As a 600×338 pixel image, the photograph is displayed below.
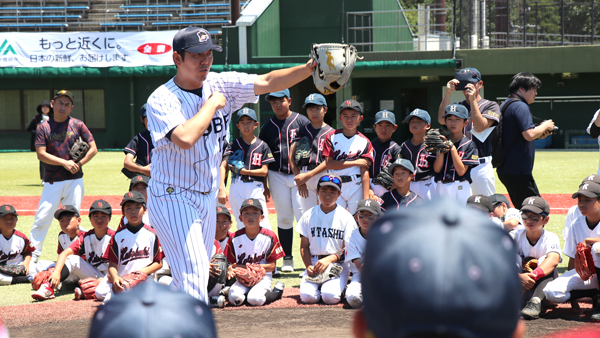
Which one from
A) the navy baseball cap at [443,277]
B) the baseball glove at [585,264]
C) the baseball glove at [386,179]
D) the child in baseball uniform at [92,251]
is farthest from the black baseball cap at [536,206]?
the navy baseball cap at [443,277]

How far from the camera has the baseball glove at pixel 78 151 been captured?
627cm

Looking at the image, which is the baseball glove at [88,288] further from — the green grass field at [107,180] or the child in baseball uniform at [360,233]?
the child in baseball uniform at [360,233]

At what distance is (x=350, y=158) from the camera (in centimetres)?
574

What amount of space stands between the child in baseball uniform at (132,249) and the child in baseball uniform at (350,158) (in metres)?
1.81

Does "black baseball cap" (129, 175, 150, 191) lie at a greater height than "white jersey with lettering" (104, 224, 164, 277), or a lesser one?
greater

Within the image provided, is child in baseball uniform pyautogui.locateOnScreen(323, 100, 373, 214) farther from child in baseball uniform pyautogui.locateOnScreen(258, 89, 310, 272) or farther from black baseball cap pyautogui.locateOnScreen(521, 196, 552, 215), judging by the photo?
black baseball cap pyautogui.locateOnScreen(521, 196, 552, 215)

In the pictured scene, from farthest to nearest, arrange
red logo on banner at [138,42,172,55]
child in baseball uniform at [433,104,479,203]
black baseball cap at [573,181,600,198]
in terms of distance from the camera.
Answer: red logo on banner at [138,42,172,55]
child in baseball uniform at [433,104,479,203]
black baseball cap at [573,181,600,198]

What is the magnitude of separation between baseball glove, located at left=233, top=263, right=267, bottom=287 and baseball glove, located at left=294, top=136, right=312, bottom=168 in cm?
124

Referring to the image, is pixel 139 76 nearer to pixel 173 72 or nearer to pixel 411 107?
pixel 173 72

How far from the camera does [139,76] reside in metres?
21.9

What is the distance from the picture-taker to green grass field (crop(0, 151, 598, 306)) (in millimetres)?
5629

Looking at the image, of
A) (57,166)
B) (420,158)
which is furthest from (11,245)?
(420,158)

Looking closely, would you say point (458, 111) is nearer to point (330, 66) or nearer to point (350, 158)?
point (350, 158)

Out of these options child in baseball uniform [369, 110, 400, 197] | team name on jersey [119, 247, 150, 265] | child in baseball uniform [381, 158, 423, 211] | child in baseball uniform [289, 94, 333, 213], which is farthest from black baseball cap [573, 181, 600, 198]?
team name on jersey [119, 247, 150, 265]
